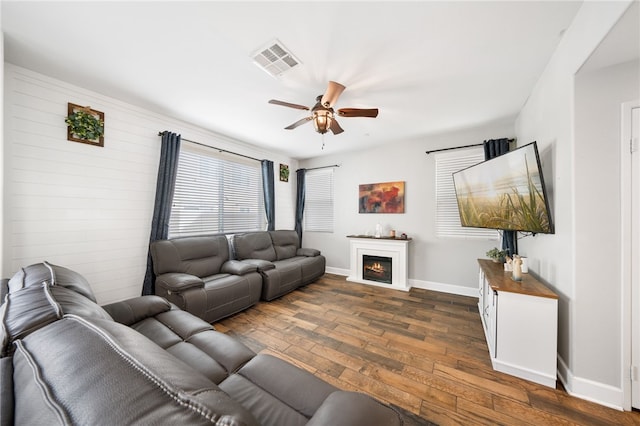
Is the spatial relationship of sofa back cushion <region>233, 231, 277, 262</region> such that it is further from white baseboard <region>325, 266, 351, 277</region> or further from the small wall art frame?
the small wall art frame

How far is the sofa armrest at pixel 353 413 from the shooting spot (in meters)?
0.76

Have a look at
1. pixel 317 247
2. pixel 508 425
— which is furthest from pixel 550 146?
pixel 317 247

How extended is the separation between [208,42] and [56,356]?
2158mm

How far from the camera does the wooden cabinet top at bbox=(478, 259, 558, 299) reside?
5.84 ft

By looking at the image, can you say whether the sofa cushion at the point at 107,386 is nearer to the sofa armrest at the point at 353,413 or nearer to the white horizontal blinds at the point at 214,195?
the sofa armrest at the point at 353,413

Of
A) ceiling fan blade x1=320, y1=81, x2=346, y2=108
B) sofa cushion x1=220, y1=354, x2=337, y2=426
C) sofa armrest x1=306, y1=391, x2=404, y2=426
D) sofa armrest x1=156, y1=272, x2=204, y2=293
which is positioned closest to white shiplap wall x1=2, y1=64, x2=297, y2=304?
sofa armrest x1=156, y1=272, x2=204, y2=293

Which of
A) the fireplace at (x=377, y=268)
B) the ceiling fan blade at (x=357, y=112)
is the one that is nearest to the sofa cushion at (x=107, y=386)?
the ceiling fan blade at (x=357, y=112)

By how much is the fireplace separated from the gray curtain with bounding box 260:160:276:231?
6.88 feet

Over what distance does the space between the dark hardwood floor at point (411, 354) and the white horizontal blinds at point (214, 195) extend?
5.34 ft

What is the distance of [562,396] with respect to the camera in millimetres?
1647

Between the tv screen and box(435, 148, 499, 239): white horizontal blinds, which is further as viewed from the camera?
box(435, 148, 499, 239): white horizontal blinds

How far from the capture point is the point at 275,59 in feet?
6.37

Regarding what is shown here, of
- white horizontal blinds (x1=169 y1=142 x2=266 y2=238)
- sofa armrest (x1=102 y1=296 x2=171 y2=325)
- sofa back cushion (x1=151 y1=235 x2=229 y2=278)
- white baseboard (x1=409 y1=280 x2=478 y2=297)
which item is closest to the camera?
sofa armrest (x1=102 y1=296 x2=171 y2=325)

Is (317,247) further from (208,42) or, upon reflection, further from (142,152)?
(208,42)
